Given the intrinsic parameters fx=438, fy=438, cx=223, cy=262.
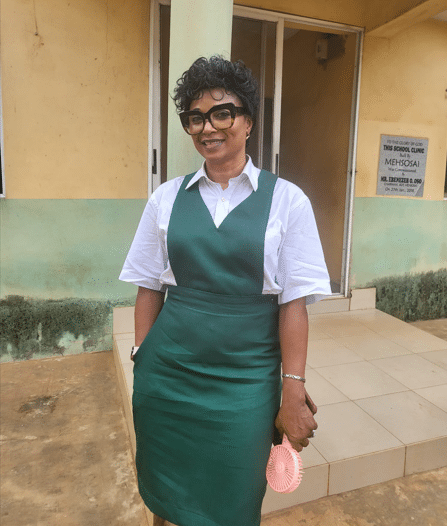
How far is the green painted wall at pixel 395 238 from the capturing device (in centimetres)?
450

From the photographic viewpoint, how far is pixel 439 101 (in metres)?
4.59

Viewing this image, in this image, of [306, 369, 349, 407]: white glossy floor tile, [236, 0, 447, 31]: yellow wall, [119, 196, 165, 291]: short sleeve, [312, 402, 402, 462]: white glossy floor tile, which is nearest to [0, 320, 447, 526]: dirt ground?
[312, 402, 402, 462]: white glossy floor tile

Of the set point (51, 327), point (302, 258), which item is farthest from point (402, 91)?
point (51, 327)

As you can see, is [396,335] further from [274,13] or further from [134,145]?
[274,13]

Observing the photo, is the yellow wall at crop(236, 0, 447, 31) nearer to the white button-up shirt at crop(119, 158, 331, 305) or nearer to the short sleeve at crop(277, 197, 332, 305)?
the white button-up shirt at crop(119, 158, 331, 305)

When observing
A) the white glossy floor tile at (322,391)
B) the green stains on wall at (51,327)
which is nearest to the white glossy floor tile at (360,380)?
the white glossy floor tile at (322,391)

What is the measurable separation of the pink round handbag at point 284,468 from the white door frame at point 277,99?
276cm

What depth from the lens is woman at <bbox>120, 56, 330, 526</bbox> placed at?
1.27 m

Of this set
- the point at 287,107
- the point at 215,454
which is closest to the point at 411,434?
the point at 215,454

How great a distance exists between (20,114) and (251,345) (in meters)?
2.89

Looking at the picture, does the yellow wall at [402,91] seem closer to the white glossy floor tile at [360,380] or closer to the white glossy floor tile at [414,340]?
the white glossy floor tile at [414,340]

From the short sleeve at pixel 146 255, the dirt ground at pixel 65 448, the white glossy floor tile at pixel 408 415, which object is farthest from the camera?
the white glossy floor tile at pixel 408 415

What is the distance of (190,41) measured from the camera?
1.94 metres

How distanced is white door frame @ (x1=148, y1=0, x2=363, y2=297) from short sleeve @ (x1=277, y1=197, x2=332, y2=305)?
2.59m
